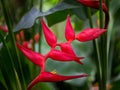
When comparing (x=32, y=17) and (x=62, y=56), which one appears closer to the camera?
(x=62, y=56)

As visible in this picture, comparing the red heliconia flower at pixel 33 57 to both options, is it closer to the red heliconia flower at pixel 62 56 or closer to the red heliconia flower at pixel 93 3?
the red heliconia flower at pixel 62 56

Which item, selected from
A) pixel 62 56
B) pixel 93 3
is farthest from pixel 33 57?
pixel 93 3

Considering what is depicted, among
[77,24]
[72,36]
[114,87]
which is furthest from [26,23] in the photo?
[77,24]

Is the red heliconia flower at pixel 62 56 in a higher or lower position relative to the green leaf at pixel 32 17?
lower

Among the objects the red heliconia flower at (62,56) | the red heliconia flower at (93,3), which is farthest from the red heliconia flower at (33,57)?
the red heliconia flower at (93,3)

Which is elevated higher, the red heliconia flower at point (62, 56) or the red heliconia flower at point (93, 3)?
the red heliconia flower at point (93, 3)

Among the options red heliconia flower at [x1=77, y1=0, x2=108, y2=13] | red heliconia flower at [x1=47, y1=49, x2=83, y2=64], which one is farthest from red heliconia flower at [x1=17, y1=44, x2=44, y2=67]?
red heliconia flower at [x1=77, y1=0, x2=108, y2=13]

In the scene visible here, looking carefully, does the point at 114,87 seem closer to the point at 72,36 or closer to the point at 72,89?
the point at 72,89

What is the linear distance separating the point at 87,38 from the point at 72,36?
2cm

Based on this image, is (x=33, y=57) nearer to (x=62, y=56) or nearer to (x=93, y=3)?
(x=62, y=56)

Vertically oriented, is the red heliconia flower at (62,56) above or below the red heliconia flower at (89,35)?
below

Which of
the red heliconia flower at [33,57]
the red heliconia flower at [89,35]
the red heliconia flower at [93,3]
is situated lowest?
the red heliconia flower at [33,57]

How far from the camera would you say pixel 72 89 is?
0.82 meters

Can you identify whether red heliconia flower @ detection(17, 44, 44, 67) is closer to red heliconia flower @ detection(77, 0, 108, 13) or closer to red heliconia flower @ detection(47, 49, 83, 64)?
red heliconia flower @ detection(47, 49, 83, 64)
